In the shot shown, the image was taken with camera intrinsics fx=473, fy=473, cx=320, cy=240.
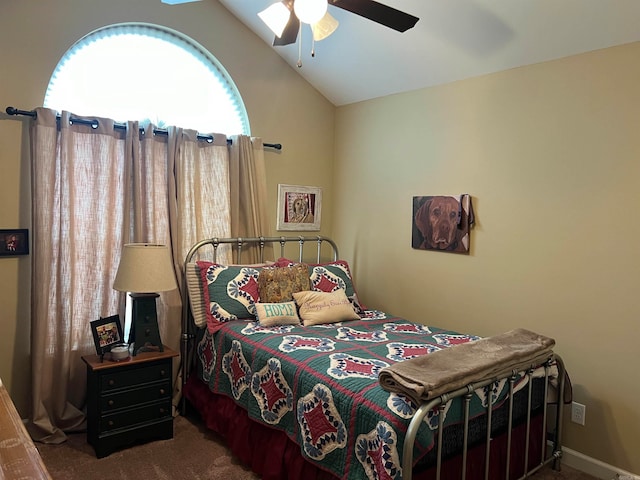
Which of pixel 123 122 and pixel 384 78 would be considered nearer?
pixel 123 122

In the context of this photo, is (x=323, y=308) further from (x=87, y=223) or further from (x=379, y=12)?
(x=379, y=12)

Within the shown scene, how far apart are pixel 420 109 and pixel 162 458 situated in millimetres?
2790

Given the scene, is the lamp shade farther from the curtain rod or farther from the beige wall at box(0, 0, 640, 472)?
the curtain rod

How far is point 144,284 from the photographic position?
2.68m

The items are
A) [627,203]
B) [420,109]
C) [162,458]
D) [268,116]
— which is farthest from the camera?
[268,116]

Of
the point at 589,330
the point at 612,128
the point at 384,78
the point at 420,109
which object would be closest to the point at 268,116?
the point at 384,78

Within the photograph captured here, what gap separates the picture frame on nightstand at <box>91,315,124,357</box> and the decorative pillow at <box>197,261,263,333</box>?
0.53 metres

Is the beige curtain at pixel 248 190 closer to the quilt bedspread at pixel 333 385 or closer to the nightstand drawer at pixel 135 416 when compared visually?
the quilt bedspread at pixel 333 385

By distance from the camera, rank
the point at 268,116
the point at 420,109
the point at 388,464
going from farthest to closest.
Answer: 1. the point at 268,116
2. the point at 420,109
3. the point at 388,464

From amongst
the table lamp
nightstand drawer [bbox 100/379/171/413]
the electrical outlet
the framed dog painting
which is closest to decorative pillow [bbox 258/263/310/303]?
the table lamp

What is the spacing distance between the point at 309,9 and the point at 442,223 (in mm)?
1781

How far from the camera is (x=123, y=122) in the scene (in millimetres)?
3000

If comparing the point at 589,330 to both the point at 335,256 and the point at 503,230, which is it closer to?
the point at 503,230

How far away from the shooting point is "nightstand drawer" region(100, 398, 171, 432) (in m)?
2.61
